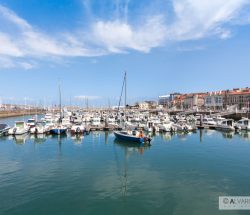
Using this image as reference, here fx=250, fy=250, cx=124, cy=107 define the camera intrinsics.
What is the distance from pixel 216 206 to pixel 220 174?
26.4 feet

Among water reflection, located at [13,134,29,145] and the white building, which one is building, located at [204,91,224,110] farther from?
water reflection, located at [13,134,29,145]

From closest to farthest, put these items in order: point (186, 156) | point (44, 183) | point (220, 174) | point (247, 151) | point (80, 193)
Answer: point (80, 193) < point (44, 183) < point (220, 174) < point (186, 156) < point (247, 151)

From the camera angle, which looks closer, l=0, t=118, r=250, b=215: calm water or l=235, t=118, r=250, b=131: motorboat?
l=0, t=118, r=250, b=215: calm water

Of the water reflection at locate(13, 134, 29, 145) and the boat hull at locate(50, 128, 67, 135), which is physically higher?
the boat hull at locate(50, 128, 67, 135)

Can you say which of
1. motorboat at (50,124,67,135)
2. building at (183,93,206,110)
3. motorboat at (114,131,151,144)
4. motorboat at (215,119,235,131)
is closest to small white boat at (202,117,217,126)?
motorboat at (215,119,235,131)

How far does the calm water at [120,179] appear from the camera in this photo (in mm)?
17109

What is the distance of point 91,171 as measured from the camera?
83.0 feet

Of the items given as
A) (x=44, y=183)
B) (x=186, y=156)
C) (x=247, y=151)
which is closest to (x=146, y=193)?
(x=44, y=183)

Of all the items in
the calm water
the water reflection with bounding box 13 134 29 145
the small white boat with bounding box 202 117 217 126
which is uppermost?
the small white boat with bounding box 202 117 217 126

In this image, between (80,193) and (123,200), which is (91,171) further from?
(123,200)

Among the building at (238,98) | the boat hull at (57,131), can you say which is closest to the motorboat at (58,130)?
the boat hull at (57,131)

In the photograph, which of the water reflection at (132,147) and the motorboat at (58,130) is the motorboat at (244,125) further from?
the motorboat at (58,130)

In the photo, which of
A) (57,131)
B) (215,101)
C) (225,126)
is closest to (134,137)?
(57,131)

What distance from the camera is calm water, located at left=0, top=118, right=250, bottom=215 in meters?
17.1
